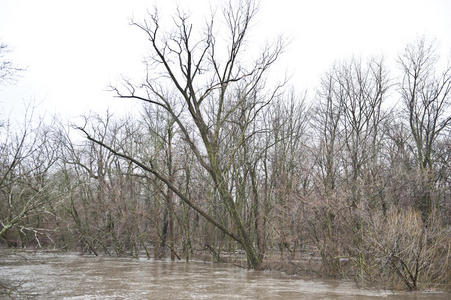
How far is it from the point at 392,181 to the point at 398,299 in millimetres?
5542

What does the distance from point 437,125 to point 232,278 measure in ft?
53.5

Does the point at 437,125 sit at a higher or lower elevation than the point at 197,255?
higher

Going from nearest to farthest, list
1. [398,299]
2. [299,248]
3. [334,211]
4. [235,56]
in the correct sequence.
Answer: [398,299] < [334,211] < [299,248] < [235,56]

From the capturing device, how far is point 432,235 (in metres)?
12.0

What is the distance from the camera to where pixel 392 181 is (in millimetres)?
16172

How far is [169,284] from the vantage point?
607 inches

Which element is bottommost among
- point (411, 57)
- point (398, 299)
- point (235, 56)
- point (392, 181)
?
point (398, 299)

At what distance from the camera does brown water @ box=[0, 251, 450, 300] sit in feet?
41.8

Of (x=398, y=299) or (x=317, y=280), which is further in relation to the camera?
(x=317, y=280)

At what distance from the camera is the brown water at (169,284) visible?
1274 cm

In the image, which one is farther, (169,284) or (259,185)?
(259,185)

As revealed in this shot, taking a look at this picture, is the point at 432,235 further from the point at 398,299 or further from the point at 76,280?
the point at 76,280

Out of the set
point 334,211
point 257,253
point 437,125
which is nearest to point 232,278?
point 257,253

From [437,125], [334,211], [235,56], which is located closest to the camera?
[334,211]
